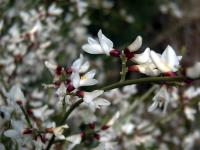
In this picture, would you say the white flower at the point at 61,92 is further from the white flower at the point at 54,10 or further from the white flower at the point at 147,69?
the white flower at the point at 54,10

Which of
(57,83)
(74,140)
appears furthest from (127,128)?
(57,83)

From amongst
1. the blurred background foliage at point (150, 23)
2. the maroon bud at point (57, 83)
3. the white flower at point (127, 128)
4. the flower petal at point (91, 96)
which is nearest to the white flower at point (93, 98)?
the flower petal at point (91, 96)

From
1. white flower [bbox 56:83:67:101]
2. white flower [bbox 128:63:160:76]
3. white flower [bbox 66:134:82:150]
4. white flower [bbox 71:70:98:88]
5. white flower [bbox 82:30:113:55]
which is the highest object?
white flower [bbox 82:30:113:55]

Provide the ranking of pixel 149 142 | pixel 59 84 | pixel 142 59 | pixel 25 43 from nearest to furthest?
pixel 142 59 < pixel 59 84 < pixel 149 142 < pixel 25 43

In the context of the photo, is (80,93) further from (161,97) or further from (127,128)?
(127,128)

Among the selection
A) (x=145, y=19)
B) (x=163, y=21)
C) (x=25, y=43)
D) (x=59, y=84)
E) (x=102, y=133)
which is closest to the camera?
(x=59, y=84)

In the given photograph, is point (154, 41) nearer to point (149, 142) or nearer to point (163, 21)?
point (163, 21)

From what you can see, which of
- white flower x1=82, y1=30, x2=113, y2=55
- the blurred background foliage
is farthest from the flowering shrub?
the blurred background foliage

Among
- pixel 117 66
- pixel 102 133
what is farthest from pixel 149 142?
pixel 117 66

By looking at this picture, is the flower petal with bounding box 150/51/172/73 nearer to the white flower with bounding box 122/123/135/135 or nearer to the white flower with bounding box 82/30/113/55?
the white flower with bounding box 82/30/113/55

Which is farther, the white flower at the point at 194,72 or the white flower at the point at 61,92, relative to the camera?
the white flower at the point at 61,92

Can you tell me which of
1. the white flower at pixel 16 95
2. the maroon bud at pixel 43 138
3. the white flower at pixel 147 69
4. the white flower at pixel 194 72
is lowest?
the maroon bud at pixel 43 138
